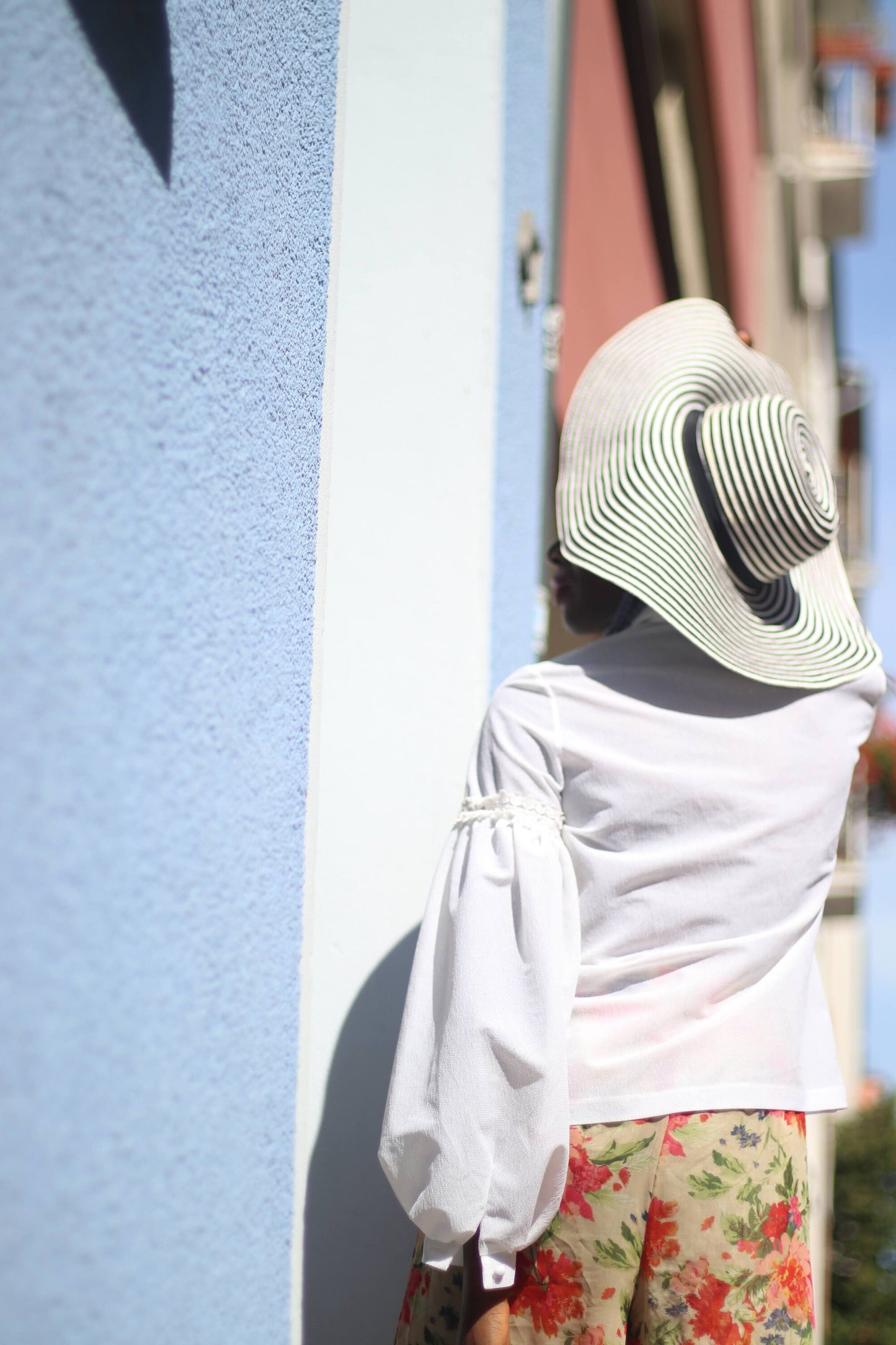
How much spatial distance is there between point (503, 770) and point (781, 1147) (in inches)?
25.1

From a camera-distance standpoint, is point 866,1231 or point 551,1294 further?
point 866,1231

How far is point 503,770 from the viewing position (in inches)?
63.1

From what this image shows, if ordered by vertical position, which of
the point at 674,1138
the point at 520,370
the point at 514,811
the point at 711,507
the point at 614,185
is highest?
the point at 614,185

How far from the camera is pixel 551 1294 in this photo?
151 cm

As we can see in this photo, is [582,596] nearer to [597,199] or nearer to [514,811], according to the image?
[514,811]

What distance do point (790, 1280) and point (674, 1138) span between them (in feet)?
0.84

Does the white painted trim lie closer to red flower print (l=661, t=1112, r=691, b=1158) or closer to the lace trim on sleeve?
the lace trim on sleeve

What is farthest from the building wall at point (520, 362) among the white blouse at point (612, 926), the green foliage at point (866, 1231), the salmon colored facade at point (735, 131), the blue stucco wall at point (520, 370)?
the green foliage at point (866, 1231)

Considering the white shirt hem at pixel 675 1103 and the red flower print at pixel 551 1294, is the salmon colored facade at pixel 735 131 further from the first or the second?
the red flower print at pixel 551 1294

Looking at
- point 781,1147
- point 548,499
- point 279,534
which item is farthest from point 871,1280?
point 279,534

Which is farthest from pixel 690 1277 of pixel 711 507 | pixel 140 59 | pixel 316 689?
pixel 140 59

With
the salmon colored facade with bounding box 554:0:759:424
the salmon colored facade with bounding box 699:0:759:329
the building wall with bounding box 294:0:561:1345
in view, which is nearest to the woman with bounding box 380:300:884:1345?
the building wall with bounding box 294:0:561:1345

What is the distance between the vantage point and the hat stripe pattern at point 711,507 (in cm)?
166

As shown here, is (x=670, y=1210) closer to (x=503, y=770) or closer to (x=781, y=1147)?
(x=781, y=1147)
